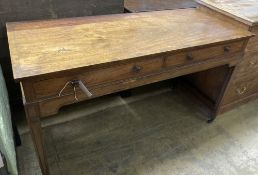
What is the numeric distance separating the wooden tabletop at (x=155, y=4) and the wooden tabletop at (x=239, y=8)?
0.48 feet

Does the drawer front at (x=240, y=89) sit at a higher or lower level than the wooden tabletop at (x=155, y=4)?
lower

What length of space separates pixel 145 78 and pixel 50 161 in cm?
78

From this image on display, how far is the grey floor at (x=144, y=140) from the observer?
58.2 inches

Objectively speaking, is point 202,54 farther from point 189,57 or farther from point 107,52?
point 107,52

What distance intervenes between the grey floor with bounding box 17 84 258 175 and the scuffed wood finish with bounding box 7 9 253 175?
354mm

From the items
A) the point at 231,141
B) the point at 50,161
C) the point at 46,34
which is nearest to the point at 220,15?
the point at 231,141

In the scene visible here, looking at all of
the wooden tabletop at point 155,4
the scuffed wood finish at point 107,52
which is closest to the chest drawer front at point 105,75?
the scuffed wood finish at point 107,52

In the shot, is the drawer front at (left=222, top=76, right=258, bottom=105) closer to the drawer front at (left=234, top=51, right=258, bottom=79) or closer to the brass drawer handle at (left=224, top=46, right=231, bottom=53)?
the drawer front at (left=234, top=51, right=258, bottom=79)

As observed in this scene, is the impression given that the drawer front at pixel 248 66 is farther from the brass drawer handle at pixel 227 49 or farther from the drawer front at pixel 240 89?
the brass drawer handle at pixel 227 49

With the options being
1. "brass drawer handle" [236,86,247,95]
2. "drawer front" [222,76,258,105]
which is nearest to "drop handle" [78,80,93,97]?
"drawer front" [222,76,258,105]

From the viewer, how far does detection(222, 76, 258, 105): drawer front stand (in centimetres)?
180

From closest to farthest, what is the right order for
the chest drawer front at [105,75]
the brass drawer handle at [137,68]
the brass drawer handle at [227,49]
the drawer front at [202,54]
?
the chest drawer front at [105,75], the brass drawer handle at [137,68], the drawer front at [202,54], the brass drawer handle at [227,49]

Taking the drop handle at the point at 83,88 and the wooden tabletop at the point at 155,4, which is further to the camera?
the wooden tabletop at the point at 155,4

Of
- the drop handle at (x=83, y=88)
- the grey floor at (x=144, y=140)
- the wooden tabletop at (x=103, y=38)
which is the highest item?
the wooden tabletop at (x=103, y=38)
